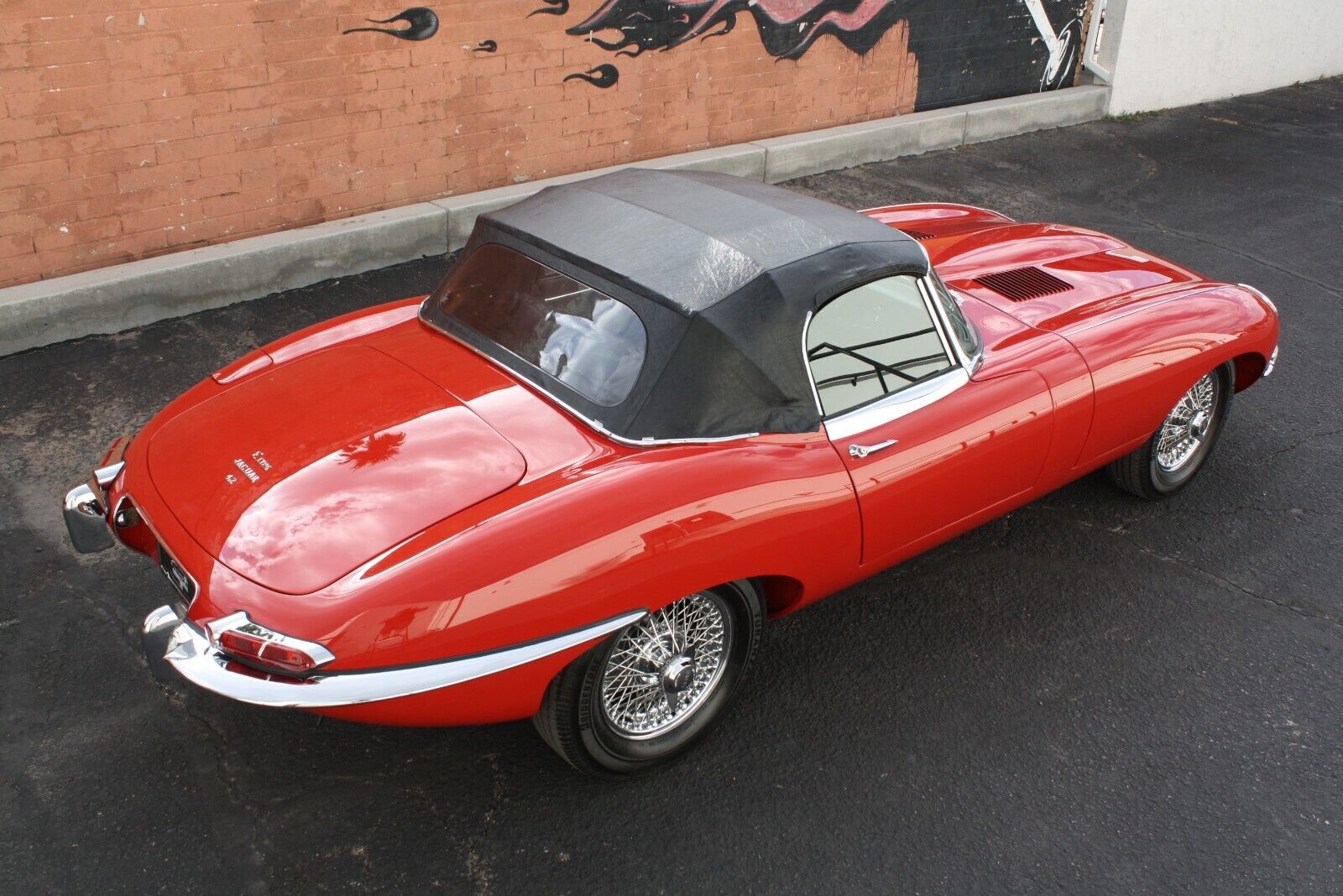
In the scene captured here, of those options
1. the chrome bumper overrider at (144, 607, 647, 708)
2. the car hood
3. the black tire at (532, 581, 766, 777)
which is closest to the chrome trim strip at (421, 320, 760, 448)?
the car hood

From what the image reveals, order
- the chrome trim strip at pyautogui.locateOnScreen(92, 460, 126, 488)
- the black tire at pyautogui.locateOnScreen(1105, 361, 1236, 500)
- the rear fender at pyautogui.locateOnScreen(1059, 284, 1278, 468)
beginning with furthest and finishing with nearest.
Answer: the black tire at pyautogui.locateOnScreen(1105, 361, 1236, 500), the rear fender at pyautogui.locateOnScreen(1059, 284, 1278, 468), the chrome trim strip at pyautogui.locateOnScreen(92, 460, 126, 488)

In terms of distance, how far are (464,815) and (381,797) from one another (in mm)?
259

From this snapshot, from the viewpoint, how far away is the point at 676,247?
11.9 feet

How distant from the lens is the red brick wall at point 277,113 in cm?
586

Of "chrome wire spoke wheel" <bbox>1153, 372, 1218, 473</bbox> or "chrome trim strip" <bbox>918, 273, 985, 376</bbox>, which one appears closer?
"chrome trim strip" <bbox>918, 273, 985, 376</bbox>

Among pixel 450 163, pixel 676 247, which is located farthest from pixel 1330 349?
pixel 450 163

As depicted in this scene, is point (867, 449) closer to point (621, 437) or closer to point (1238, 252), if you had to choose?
point (621, 437)

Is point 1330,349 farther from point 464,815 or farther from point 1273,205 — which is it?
point 464,815

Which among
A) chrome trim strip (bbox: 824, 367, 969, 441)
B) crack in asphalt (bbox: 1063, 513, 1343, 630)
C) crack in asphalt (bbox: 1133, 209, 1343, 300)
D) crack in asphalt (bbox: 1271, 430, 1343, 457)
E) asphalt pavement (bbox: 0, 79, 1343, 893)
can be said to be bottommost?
crack in asphalt (bbox: 1133, 209, 1343, 300)

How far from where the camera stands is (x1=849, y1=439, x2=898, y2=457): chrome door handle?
3.61 metres

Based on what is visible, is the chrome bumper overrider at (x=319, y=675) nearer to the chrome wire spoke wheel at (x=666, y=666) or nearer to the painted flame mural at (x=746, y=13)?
the chrome wire spoke wheel at (x=666, y=666)

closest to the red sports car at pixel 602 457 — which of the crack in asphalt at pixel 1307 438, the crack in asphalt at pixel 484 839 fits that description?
the crack in asphalt at pixel 484 839

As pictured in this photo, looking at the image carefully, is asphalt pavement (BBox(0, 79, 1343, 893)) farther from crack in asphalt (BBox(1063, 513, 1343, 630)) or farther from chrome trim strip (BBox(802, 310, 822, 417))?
chrome trim strip (BBox(802, 310, 822, 417))

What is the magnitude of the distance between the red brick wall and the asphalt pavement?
1.40 metres
